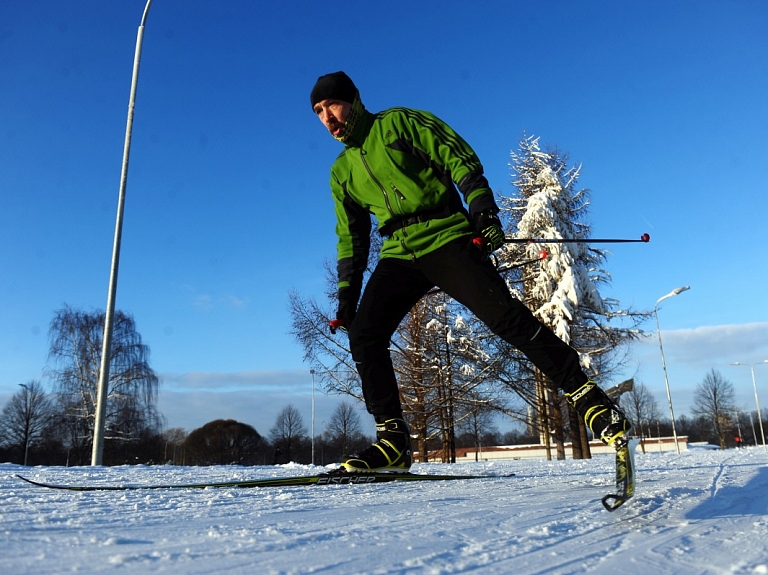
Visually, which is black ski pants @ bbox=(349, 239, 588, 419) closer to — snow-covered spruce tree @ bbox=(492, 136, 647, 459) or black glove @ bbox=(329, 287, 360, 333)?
black glove @ bbox=(329, 287, 360, 333)

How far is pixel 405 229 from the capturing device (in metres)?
2.64

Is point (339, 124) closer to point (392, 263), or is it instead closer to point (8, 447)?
point (392, 263)

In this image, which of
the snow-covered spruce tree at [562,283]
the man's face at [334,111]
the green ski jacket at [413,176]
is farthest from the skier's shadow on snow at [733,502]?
the snow-covered spruce tree at [562,283]

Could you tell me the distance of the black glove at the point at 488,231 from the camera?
7.35ft

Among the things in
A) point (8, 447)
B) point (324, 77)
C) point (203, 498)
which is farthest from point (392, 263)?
Result: point (8, 447)

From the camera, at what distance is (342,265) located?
10.4 ft

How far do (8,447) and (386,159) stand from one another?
138ft

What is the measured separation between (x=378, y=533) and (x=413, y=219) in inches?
69.1

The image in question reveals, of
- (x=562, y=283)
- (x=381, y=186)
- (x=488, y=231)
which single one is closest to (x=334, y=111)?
(x=381, y=186)

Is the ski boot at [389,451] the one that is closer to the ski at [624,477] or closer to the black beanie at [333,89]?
the ski at [624,477]

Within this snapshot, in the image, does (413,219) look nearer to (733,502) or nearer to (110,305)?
(733,502)

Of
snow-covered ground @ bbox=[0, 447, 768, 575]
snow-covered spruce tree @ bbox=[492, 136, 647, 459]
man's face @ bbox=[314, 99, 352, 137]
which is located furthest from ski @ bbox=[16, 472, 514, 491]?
snow-covered spruce tree @ bbox=[492, 136, 647, 459]

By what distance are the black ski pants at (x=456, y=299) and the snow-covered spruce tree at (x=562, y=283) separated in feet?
45.4

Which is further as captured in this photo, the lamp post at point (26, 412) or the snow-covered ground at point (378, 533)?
the lamp post at point (26, 412)
